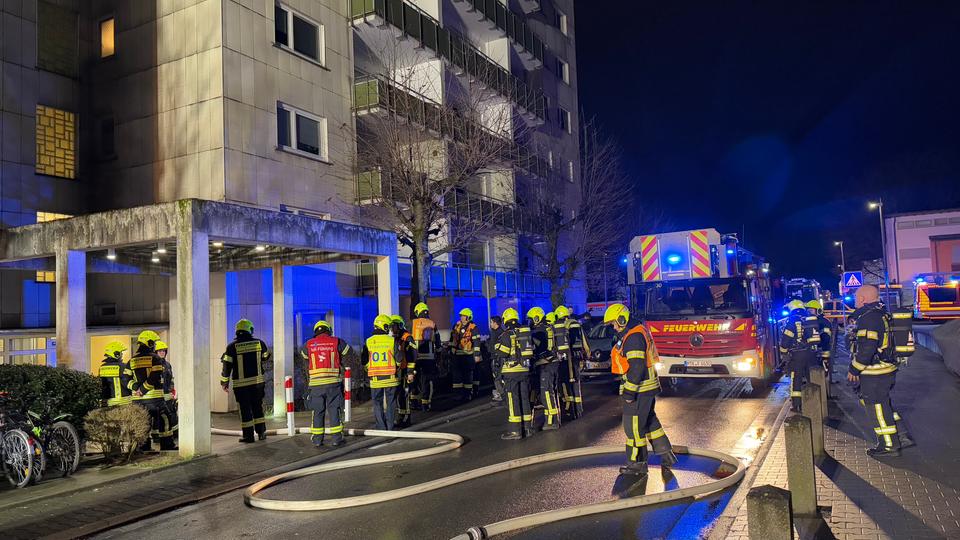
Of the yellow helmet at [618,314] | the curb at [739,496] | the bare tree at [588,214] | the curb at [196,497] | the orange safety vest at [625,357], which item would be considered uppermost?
the bare tree at [588,214]

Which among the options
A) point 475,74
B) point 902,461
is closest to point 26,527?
point 902,461

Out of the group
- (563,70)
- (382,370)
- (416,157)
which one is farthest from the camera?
(563,70)

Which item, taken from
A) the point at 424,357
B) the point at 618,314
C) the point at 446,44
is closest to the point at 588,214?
the point at 446,44

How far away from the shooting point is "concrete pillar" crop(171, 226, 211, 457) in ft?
30.0

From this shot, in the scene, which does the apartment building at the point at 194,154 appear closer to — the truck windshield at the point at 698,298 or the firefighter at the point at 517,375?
the firefighter at the point at 517,375

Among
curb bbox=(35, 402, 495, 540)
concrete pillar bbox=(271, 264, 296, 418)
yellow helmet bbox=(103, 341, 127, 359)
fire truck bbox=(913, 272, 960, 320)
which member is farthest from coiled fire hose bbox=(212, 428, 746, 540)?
fire truck bbox=(913, 272, 960, 320)

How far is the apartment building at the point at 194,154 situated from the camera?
1328 cm

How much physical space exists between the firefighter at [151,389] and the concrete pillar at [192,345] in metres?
0.96

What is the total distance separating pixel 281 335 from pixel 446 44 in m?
13.1

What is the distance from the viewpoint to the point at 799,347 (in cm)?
1108

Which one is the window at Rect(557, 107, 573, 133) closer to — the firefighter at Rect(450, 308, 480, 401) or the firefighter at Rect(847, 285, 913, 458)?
the firefighter at Rect(450, 308, 480, 401)

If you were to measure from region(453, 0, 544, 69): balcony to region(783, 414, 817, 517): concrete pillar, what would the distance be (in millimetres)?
22391

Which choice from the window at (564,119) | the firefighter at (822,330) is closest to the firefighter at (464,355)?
the firefighter at (822,330)

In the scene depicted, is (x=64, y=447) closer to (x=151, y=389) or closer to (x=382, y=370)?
(x=151, y=389)
